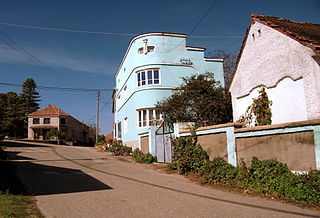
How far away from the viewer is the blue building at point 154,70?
20.6m

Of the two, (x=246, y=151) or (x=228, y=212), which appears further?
(x=246, y=151)

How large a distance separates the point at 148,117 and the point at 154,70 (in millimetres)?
3673

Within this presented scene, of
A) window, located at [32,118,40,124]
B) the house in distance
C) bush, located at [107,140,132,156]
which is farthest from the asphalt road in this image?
window, located at [32,118,40,124]

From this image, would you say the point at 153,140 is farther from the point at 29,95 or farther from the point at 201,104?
the point at 29,95

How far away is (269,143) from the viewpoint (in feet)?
26.7

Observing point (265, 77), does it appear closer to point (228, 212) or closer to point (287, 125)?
point (287, 125)

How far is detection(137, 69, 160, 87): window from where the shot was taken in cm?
2098

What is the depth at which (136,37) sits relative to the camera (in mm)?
21719

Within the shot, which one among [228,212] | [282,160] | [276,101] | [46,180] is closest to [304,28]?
[276,101]

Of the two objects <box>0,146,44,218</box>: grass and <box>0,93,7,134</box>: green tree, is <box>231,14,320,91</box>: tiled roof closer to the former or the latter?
<box>0,146,44,218</box>: grass

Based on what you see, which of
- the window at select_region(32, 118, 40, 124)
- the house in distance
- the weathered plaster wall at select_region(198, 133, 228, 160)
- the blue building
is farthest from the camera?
the window at select_region(32, 118, 40, 124)

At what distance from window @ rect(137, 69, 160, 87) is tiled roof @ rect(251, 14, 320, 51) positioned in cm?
1014

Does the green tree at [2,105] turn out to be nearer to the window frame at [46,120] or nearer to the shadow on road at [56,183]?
the window frame at [46,120]

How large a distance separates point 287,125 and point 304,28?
595 cm
